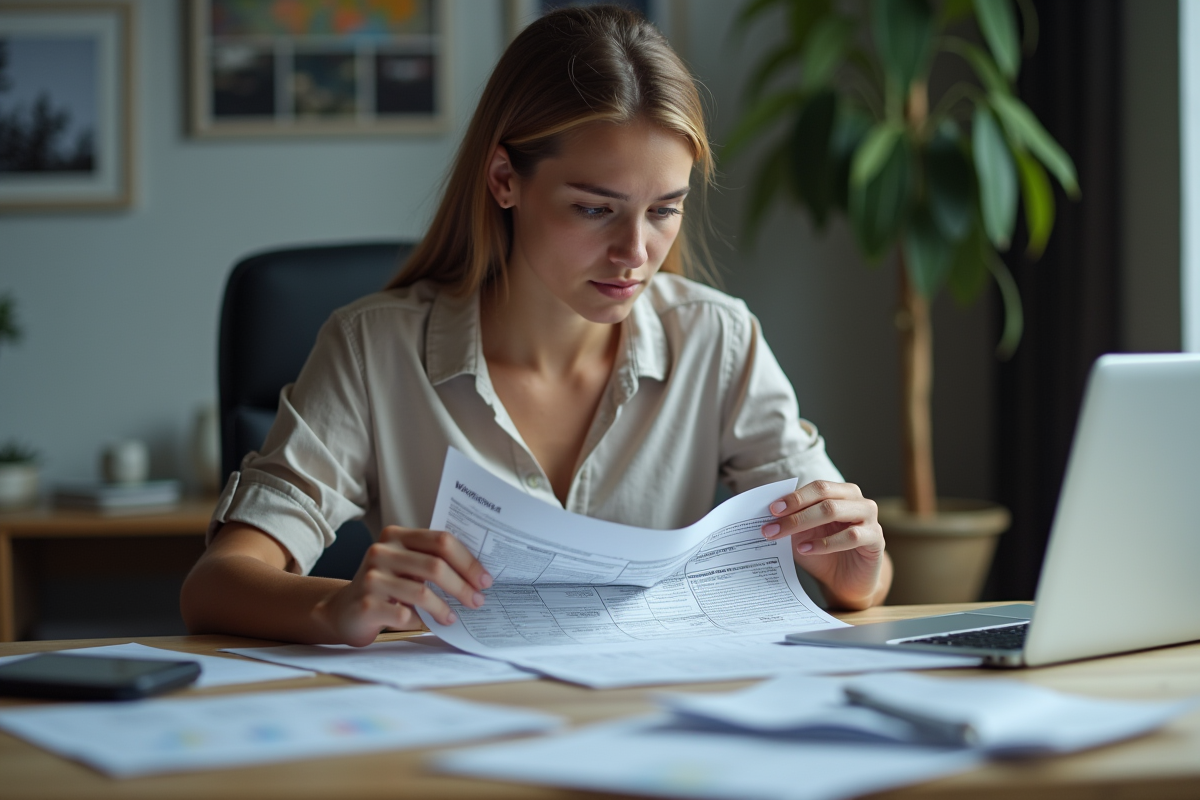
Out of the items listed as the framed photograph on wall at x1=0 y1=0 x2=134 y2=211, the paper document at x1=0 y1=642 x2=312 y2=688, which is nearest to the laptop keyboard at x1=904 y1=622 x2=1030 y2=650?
the paper document at x1=0 y1=642 x2=312 y2=688

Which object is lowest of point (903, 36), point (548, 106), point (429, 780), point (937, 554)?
point (937, 554)

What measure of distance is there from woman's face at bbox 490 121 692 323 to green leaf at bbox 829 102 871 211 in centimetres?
120

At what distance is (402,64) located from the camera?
107 inches

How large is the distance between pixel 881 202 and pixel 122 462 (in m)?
1.72

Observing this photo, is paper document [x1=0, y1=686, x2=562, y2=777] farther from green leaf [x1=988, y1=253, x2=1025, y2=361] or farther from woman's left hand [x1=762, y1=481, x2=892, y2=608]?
green leaf [x1=988, y1=253, x2=1025, y2=361]

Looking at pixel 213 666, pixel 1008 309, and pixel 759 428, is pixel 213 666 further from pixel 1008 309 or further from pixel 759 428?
pixel 1008 309

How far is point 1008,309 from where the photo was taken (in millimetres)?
2592

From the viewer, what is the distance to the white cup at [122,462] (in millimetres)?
2455

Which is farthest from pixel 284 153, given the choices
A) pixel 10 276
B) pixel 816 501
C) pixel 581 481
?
pixel 816 501

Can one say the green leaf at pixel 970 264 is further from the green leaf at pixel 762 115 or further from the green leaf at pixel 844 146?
the green leaf at pixel 762 115

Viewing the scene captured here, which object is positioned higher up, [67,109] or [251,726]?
[67,109]

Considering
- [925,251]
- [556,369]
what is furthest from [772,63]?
[556,369]

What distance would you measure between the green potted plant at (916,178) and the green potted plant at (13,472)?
1.65 m

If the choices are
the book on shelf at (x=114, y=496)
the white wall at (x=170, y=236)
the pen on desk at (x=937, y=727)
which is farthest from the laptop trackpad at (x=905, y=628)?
the white wall at (x=170, y=236)
